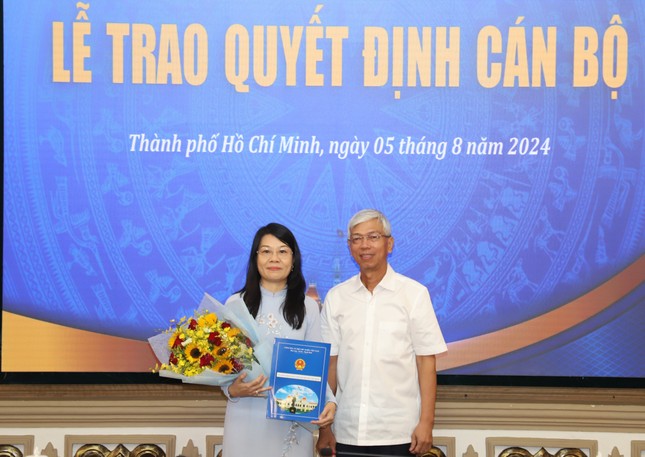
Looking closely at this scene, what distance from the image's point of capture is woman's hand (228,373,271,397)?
2.57 metres

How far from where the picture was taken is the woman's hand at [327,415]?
2615 millimetres

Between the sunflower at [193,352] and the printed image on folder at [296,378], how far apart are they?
0.26 meters

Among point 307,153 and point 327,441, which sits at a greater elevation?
point 307,153

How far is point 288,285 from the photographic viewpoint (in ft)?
9.04

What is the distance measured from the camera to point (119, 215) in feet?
11.7

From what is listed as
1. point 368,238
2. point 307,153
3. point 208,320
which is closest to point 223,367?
point 208,320

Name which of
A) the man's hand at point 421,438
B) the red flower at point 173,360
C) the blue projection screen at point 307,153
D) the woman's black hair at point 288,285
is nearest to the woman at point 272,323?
the woman's black hair at point 288,285

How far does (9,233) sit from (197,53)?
126 centimetres

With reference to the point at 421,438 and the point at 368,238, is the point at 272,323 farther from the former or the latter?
the point at 421,438

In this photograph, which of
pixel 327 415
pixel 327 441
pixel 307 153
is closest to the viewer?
pixel 327 415

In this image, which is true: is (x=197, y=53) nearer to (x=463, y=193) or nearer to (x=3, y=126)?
(x=3, y=126)

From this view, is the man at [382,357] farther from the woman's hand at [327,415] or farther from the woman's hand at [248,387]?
the woman's hand at [248,387]

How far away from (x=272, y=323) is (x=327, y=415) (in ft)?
1.26

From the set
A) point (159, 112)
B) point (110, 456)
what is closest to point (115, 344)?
point (110, 456)
